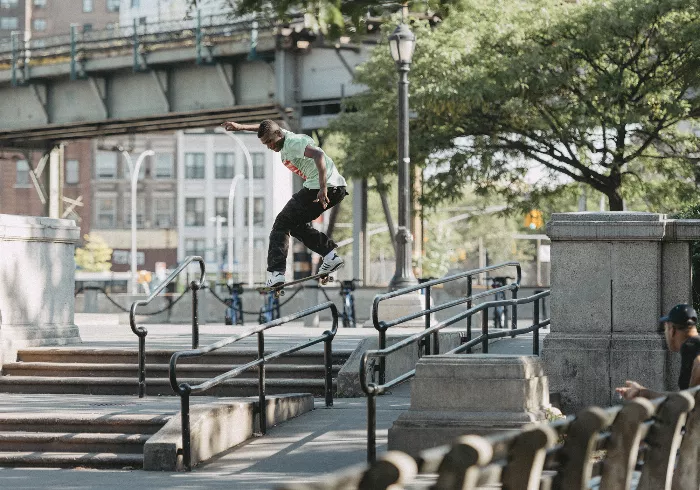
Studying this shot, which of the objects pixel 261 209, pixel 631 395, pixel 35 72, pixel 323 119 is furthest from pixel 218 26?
pixel 261 209

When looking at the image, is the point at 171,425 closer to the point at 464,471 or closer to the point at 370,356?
the point at 370,356

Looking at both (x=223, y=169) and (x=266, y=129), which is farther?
(x=223, y=169)

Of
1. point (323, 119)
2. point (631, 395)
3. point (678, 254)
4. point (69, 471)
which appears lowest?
point (69, 471)

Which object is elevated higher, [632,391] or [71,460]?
[632,391]

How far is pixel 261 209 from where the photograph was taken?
358ft

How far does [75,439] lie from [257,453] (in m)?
1.62

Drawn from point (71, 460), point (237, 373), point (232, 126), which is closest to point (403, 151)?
point (232, 126)

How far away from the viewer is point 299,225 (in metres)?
14.8

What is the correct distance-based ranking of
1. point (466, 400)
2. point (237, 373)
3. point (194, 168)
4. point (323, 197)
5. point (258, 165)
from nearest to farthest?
point (466, 400), point (237, 373), point (323, 197), point (258, 165), point (194, 168)

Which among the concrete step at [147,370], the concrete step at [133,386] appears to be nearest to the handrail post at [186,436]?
the concrete step at [133,386]

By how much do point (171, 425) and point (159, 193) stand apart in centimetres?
9959

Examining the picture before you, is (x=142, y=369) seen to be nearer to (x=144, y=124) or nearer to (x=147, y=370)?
(x=147, y=370)

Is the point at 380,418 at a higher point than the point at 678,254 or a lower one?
lower

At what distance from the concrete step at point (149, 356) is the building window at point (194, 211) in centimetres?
9317
